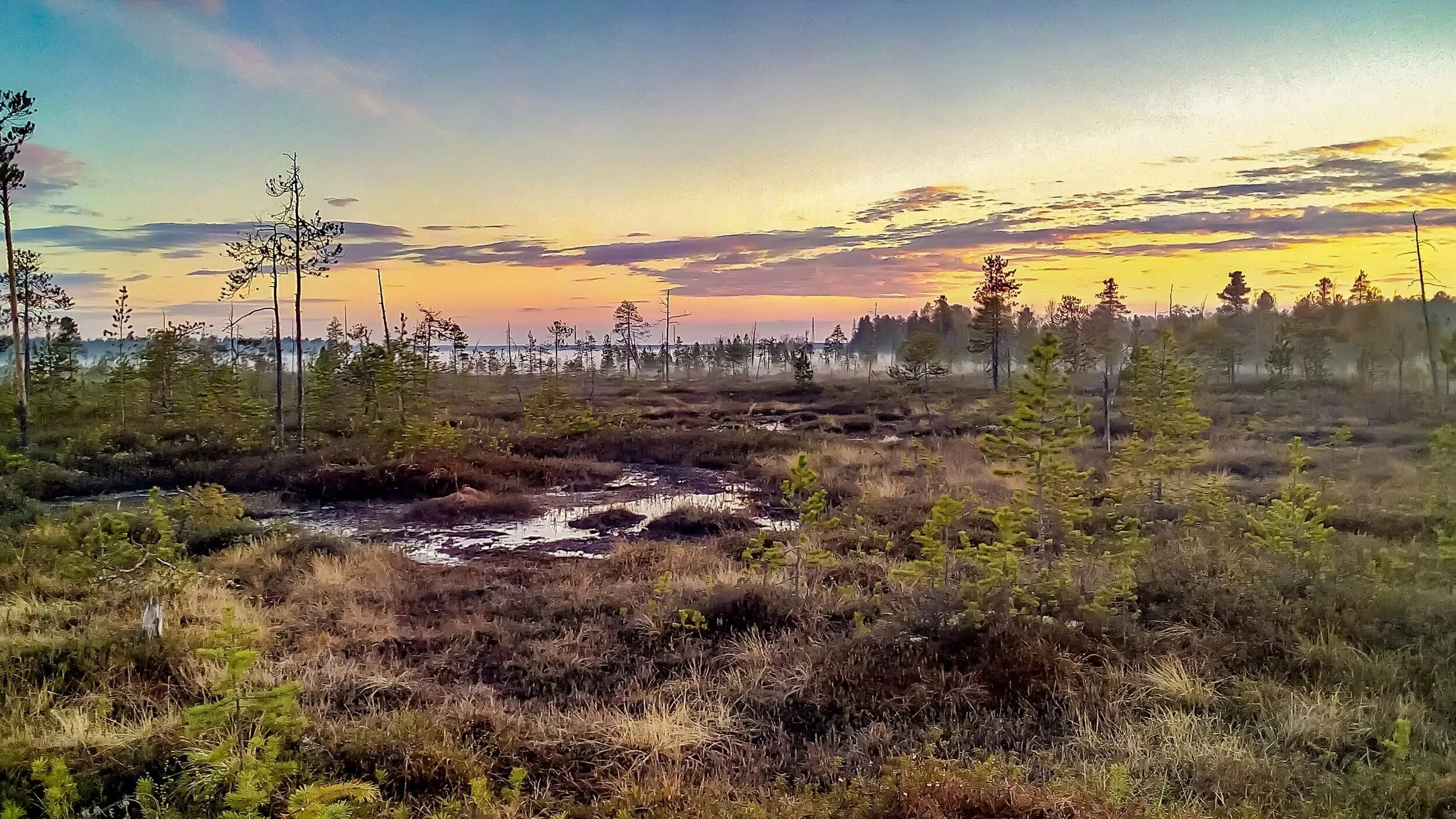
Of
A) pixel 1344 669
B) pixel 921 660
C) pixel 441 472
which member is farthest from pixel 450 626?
pixel 441 472

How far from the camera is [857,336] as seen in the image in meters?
160

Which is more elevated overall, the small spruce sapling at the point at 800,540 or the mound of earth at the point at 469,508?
the small spruce sapling at the point at 800,540

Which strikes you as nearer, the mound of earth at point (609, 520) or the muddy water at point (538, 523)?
the muddy water at point (538, 523)

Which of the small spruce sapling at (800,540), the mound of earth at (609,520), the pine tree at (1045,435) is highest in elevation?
the pine tree at (1045,435)

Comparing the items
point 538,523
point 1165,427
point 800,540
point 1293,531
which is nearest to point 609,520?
point 538,523

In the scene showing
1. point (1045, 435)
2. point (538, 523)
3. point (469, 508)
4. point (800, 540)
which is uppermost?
point (1045, 435)

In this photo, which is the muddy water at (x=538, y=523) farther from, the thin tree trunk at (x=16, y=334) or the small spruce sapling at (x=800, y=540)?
the thin tree trunk at (x=16, y=334)

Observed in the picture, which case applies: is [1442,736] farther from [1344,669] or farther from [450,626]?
[450,626]

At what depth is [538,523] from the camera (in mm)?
16359

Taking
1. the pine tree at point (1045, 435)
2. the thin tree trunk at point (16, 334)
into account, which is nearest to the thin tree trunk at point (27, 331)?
the thin tree trunk at point (16, 334)

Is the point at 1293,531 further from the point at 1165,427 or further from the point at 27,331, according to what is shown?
the point at 27,331

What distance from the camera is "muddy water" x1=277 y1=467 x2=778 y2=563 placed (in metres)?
13.9

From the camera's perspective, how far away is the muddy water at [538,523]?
45.7ft

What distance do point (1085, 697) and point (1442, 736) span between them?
2.17 metres
